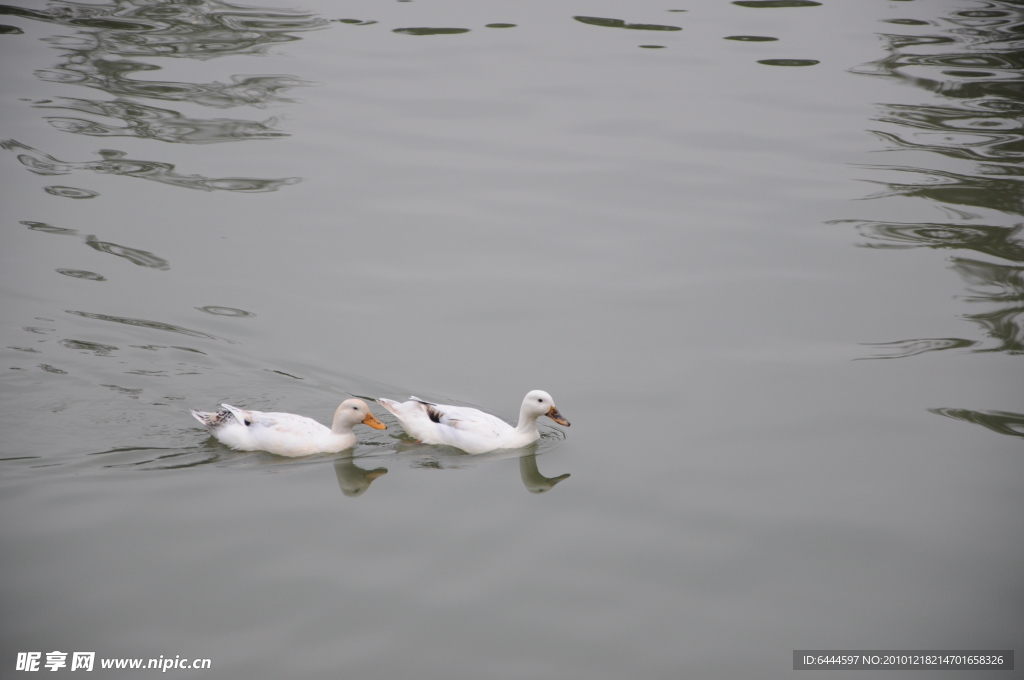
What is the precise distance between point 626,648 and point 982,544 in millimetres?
2728

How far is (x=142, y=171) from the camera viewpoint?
479 inches

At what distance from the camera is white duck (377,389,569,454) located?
25.8 feet

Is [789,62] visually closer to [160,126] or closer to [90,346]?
[160,126]

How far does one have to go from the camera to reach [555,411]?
312 inches

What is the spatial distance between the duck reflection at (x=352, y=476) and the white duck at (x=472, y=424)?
57cm

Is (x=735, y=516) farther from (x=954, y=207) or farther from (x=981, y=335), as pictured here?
(x=954, y=207)

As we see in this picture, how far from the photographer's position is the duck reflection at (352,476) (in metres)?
7.20

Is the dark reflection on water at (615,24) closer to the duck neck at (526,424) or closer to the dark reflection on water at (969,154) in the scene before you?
the dark reflection on water at (969,154)

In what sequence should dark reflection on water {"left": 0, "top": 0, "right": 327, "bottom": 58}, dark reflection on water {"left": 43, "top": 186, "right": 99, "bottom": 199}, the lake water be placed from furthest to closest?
1. dark reflection on water {"left": 0, "top": 0, "right": 327, "bottom": 58}
2. dark reflection on water {"left": 43, "top": 186, "right": 99, "bottom": 199}
3. the lake water

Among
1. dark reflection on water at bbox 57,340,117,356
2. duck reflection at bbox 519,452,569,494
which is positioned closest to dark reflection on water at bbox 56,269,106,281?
dark reflection on water at bbox 57,340,117,356

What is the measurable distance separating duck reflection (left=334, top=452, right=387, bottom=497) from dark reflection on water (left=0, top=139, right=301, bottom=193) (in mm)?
5283

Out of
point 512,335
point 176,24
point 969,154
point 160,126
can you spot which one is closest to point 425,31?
point 176,24

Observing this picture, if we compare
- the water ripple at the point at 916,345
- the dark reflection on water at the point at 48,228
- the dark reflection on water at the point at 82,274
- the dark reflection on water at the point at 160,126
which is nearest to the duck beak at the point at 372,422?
the dark reflection on water at the point at 82,274

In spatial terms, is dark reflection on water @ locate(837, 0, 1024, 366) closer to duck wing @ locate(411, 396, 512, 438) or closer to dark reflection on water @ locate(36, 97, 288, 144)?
duck wing @ locate(411, 396, 512, 438)
